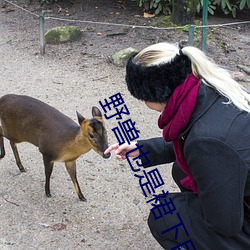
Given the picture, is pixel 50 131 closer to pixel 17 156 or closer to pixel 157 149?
pixel 17 156

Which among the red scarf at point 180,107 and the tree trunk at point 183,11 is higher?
the red scarf at point 180,107

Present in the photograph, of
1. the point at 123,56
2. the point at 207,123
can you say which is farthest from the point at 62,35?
the point at 207,123

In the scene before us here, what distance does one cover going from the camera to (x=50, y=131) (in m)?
3.31

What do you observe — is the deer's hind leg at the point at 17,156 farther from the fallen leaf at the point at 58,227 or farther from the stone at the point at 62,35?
the stone at the point at 62,35

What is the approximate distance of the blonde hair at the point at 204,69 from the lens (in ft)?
6.68

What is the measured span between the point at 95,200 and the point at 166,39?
11.4 ft

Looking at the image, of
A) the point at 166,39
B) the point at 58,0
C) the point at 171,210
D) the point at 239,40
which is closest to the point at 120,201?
the point at 171,210

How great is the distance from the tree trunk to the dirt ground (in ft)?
1.24

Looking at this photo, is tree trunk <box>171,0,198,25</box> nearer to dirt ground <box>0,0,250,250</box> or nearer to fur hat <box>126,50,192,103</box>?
dirt ground <box>0,0,250,250</box>

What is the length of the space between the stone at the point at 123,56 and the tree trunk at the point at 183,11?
1262 mm

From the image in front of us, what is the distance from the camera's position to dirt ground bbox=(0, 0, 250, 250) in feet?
10.4

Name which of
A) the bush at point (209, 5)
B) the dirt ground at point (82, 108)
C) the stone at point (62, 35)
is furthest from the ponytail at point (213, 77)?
the bush at point (209, 5)

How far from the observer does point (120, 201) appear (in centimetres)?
347

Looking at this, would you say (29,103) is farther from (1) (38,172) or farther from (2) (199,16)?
(2) (199,16)
